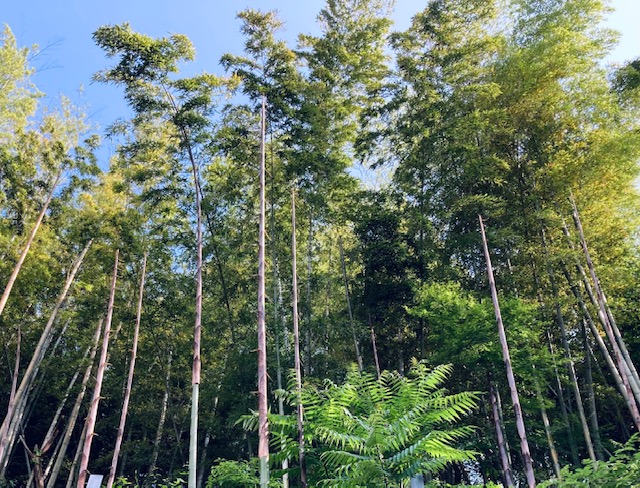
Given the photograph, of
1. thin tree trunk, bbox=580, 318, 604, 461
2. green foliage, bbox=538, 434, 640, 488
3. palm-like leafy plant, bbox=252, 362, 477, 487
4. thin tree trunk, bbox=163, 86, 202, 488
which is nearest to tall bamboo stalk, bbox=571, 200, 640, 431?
thin tree trunk, bbox=580, 318, 604, 461

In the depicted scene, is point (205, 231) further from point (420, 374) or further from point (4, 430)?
point (420, 374)

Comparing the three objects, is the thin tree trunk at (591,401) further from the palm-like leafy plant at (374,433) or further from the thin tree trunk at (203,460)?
the thin tree trunk at (203,460)

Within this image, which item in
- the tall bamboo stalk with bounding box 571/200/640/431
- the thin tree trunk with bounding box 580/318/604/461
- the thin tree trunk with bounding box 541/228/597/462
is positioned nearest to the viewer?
the tall bamboo stalk with bounding box 571/200/640/431

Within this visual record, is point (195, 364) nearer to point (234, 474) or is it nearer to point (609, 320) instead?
point (234, 474)

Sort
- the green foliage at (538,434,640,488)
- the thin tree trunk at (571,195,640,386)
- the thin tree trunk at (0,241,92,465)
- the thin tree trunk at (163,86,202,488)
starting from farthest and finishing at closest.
Answer: the thin tree trunk at (0,241,92,465) → the thin tree trunk at (571,195,640,386) → the thin tree trunk at (163,86,202,488) → the green foliage at (538,434,640,488)

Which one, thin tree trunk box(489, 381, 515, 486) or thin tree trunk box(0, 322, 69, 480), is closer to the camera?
thin tree trunk box(489, 381, 515, 486)

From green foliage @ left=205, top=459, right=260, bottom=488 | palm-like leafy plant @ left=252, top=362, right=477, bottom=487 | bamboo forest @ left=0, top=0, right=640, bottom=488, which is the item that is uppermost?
bamboo forest @ left=0, top=0, right=640, bottom=488

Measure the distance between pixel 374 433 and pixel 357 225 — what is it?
602 centimetres

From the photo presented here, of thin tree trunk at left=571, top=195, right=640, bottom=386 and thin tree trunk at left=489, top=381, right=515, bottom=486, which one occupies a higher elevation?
thin tree trunk at left=571, top=195, right=640, bottom=386

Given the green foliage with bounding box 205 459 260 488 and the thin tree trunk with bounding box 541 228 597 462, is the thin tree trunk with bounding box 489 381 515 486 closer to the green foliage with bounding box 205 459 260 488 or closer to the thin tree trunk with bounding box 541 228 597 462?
the thin tree trunk with bounding box 541 228 597 462

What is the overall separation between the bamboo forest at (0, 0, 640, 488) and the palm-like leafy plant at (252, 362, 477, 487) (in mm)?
2673

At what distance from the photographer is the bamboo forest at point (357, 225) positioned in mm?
6527

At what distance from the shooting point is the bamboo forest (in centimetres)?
653

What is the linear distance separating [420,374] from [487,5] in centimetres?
818
